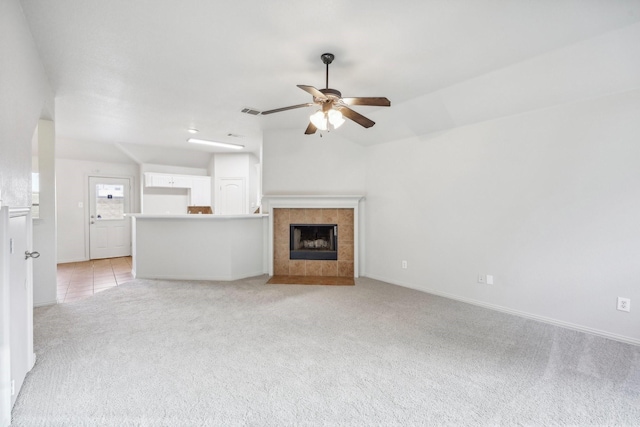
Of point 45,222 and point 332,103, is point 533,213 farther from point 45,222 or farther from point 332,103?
point 45,222

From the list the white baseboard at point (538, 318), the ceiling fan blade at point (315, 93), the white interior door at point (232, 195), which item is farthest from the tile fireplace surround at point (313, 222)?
the ceiling fan blade at point (315, 93)

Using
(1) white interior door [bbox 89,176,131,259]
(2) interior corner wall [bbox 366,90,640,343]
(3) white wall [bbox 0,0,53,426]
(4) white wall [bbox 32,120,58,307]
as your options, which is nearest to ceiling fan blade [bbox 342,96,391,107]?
(2) interior corner wall [bbox 366,90,640,343]

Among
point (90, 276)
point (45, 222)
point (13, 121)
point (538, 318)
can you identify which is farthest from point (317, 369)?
point (90, 276)

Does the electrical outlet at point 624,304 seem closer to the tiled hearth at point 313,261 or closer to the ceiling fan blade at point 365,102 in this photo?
the ceiling fan blade at point 365,102

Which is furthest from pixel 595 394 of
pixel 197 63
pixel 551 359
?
pixel 197 63

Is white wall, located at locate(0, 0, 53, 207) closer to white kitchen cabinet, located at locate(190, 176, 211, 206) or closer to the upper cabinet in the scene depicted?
the upper cabinet

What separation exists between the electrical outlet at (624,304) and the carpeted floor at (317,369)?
0.31 meters

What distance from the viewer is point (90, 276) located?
17.3ft

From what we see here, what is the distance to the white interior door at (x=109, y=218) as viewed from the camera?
698cm

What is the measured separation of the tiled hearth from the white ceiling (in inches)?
68.6

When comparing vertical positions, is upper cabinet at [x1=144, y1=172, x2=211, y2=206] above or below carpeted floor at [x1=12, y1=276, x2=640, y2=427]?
above

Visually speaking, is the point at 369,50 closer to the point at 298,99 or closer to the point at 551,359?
the point at 298,99

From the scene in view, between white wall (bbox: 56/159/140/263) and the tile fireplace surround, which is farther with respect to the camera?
white wall (bbox: 56/159/140/263)

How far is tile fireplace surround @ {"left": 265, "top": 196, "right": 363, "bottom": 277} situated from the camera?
17.0 feet
